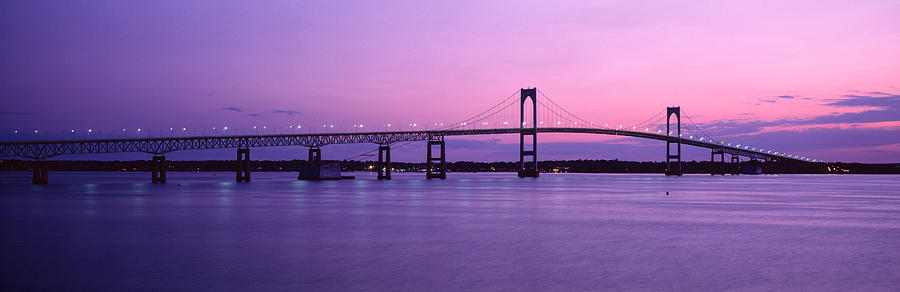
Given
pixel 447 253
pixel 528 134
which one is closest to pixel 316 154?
pixel 528 134

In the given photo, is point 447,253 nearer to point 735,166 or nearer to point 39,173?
point 39,173

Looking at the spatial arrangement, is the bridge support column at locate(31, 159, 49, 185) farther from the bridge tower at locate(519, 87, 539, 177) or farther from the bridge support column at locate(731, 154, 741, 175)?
the bridge support column at locate(731, 154, 741, 175)

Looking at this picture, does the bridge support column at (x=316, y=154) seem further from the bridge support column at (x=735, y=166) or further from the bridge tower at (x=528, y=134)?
the bridge support column at (x=735, y=166)

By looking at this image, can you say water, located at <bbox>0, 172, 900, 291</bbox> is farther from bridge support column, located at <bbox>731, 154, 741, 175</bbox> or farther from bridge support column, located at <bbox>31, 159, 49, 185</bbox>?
bridge support column, located at <bbox>731, 154, 741, 175</bbox>

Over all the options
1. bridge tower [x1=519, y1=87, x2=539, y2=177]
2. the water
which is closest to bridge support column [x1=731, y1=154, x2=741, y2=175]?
bridge tower [x1=519, y1=87, x2=539, y2=177]

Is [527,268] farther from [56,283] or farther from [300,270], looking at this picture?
[56,283]

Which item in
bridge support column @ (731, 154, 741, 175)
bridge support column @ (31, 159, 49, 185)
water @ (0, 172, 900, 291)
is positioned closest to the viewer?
water @ (0, 172, 900, 291)

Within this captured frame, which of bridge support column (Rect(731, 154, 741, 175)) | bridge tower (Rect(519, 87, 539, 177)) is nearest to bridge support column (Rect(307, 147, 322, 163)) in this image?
bridge tower (Rect(519, 87, 539, 177))

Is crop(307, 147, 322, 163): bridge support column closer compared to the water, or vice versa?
the water

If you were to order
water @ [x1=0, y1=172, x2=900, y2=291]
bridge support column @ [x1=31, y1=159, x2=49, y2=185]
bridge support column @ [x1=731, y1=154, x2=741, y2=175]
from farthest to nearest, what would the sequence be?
bridge support column @ [x1=731, y1=154, x2=741, y2=175] < bridge support column @ [x1=31, y1=159, x2=49, y2=185] < water @ [x1=0, y1=172, x2=900, y2=291]

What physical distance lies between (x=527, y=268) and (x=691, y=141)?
137 meters

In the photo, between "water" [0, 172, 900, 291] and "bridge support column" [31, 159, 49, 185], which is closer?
"water" [0, 172, 900, 291]

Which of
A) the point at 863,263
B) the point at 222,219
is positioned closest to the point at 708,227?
the point at 863,263

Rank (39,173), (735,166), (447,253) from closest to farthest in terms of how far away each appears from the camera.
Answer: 1. (447,253)
2. (39,173)
3. (735,166)
